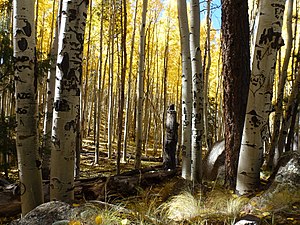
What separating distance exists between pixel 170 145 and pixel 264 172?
2089 mm

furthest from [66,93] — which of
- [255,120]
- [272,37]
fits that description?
[272,37]

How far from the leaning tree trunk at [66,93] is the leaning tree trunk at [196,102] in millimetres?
2303

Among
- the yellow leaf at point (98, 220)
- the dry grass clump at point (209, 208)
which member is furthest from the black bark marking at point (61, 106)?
the dry grass clump at point (209, 208)

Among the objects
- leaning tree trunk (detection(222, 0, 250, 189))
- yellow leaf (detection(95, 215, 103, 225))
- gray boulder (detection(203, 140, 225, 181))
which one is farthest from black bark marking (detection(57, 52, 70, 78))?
gray boulder (detection(203, 140, 225, 181))

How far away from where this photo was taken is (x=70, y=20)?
108 inches

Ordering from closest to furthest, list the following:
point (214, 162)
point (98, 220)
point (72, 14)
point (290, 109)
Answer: point (98, 220), point (72, 14), point (214, 162), point (290, 109)

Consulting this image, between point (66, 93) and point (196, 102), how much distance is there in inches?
96.0

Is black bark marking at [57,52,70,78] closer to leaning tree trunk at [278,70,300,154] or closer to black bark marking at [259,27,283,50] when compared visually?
black bark marking at [259,27,283,50]

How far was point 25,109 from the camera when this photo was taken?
3.06 metres

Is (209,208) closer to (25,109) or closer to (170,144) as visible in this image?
(25,109)

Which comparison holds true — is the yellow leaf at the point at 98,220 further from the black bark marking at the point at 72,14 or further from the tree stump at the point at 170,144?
the tree stump at the point at 170,144

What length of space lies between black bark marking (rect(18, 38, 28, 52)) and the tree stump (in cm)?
445

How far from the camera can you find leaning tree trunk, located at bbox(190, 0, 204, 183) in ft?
15.2

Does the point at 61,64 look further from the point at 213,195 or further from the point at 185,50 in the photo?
the point at 185,50
